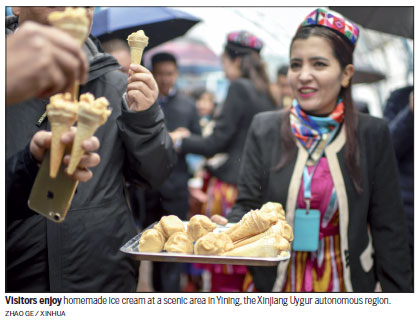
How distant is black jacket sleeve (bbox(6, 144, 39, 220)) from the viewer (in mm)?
1220

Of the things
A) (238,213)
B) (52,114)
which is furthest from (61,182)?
(238,213)

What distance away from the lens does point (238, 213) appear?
5.72 ft

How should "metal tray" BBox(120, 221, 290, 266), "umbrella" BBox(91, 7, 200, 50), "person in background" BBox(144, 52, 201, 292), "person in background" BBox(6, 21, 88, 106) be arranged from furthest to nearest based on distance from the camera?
1. "person in background" BBox(144, 52, 201, 292)
2. "umbrella" BBox(91, 7, 200, 50)
3. "metal tray" BBox(120, 221, 290, 266)
4. "person in background" BBox(6, 21, 88, 106)

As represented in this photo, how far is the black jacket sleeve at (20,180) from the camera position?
122 cm

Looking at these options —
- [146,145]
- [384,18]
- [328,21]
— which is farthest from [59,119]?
[384,18]

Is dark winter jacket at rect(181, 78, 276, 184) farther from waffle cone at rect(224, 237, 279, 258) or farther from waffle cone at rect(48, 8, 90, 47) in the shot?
waffle cone at rect(48, 8, 90, 47)

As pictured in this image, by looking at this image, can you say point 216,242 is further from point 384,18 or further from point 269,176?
point 384,18

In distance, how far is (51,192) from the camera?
1.15 meters

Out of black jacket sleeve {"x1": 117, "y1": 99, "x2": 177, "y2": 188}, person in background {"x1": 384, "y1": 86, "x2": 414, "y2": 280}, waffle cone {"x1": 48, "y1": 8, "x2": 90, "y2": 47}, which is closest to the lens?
waffle cone {"x1": 48, "y1": 8, "x2": 90, "y2": 47}

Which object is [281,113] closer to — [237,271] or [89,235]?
[237,271]

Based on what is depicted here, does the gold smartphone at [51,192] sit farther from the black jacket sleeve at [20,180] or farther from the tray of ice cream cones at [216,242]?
the tray of ice cream cones at [216,242]

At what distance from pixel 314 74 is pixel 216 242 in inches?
30.4

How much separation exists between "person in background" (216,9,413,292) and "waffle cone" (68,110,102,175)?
0.83 metres

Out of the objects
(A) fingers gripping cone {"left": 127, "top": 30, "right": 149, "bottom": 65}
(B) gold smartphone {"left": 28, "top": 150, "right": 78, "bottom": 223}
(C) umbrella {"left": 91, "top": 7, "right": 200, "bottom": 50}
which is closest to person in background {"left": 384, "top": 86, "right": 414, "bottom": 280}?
(C) umbrella {"left": 91, "top": 7, "right": 200, "bottom": 50}
